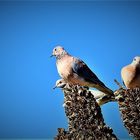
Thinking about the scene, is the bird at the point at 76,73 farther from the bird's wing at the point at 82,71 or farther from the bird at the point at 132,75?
the bird at the point at 132,75

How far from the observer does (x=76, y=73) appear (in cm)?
509

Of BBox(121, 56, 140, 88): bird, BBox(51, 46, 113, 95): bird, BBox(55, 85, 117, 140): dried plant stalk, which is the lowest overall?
BBox(55, 85, 117, 140): dried plant stalk

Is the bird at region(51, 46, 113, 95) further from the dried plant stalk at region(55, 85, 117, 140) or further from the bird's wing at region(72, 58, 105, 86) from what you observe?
the dried plant stalk at region(55, 85, 117, 140)

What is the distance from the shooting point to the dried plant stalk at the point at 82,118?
4520 millimetres

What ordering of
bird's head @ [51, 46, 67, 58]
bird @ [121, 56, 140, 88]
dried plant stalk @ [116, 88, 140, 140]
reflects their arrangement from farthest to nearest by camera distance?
bird's head @ [51, 46, 67, 58] < bird @ [121, 56, 140, 88] < dried plant stalk @ [116, 88, 140, 140]

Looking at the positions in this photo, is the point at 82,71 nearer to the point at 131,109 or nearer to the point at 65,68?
the point at 65,68

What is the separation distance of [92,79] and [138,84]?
0.76m

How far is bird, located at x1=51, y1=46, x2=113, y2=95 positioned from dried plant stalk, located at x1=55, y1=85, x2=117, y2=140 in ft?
0.91

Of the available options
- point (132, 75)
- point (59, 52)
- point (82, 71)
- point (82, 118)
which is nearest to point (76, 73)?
point (82, 71)

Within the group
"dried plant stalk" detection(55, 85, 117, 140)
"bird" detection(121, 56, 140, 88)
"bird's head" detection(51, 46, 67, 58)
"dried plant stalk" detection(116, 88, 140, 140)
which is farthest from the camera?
"bird's head" detection(51, 46, 67, 58)

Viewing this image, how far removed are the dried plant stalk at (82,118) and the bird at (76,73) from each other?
0.28m

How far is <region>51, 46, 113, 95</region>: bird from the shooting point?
16.7 ft

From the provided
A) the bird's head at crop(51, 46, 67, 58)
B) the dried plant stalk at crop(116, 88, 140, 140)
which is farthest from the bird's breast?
the dried plant stalk at crop(116, 88, 140, 140)

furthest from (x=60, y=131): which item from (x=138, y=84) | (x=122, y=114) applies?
(x=138, y=84)
